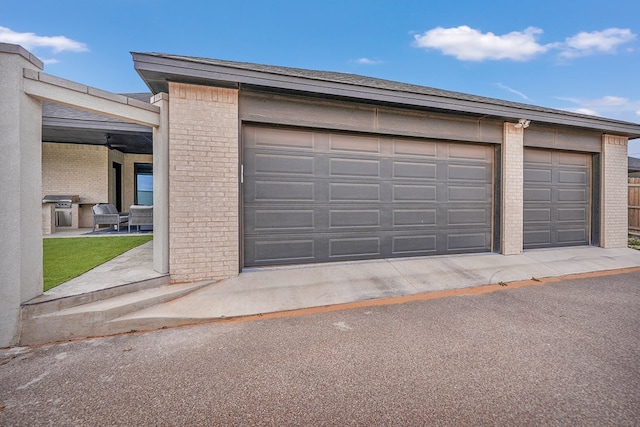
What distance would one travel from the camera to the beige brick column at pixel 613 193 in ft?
26.5

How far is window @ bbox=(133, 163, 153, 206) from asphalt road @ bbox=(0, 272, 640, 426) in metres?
13.5

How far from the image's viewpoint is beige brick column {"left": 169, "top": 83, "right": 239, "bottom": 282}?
4734mm

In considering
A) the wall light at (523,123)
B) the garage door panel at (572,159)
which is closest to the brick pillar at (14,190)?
the wall light at (523,123)

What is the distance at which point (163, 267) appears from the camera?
4707mm

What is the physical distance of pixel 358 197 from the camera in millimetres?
6117

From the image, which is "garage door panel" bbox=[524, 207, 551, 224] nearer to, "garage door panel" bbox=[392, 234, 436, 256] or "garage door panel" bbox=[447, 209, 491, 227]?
"garage door panel" bbox=[447, 209, 491, 227]

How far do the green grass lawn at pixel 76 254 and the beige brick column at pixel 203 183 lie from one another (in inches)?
66.3

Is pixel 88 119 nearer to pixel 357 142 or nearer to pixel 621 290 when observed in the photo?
pixel 357 142

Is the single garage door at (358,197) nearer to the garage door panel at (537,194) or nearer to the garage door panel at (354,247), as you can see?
the garage door panel at (354,247)

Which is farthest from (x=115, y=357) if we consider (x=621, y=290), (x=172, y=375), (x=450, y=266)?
(x=621, y=290)

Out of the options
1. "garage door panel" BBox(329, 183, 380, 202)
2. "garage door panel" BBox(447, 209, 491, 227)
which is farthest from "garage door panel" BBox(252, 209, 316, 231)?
"garage door panel" BBox(447, 209, 491, 227)

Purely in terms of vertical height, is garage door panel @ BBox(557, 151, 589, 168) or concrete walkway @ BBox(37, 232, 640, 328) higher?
garage door panel @ BBox(557, 151, 589, 168)

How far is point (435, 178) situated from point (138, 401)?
21.5ft

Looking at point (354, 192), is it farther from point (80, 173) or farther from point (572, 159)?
point (80, 173)
